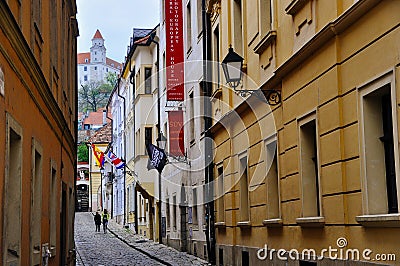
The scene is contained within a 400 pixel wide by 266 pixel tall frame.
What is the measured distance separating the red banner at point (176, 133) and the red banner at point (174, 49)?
27.6 inches

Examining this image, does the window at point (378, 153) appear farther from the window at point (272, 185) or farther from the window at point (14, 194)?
the window at point (272, 185)

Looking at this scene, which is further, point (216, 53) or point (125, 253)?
point (125, 253)

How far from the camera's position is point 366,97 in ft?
30.2

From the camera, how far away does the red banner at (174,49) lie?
95.3ft

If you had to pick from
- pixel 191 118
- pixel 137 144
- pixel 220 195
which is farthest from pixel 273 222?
pixel 137 144

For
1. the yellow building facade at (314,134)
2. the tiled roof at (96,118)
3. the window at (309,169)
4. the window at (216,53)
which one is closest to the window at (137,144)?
the window at (216,53)

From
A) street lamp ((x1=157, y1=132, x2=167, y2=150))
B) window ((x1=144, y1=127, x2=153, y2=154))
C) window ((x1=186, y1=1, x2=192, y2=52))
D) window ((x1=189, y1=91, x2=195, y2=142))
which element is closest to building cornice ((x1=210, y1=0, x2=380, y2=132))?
window ((x1=189, y1=91, x2=195, y2=142))

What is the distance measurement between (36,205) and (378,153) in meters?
5.38

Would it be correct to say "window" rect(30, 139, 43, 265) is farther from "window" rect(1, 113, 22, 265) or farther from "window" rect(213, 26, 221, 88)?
"window" rect(213, 26, 221, 88)

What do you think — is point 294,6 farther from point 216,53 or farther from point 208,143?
point 208,143

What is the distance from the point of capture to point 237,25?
59.0 ft

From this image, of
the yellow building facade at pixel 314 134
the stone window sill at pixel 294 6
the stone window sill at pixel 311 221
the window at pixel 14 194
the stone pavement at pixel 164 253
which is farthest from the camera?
the stone pavement at pixel 164 253

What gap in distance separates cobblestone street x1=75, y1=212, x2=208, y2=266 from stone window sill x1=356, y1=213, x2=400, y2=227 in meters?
13.4

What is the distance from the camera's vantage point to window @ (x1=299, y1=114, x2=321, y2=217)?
11.8 metres
